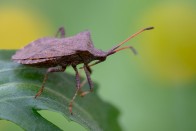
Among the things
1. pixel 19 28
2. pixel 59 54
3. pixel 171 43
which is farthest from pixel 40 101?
pixel 19 28

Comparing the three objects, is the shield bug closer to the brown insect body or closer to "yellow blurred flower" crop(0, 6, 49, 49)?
the brown insect body

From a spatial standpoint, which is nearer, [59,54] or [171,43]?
[59,54]

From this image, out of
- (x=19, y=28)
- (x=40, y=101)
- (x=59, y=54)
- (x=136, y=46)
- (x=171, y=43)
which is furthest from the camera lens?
(x=19, y=28)

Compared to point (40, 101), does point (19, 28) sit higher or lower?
lower

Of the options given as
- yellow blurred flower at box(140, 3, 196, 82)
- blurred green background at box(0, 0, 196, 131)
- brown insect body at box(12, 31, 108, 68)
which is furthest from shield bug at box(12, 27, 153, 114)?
yellow blurred flower at box(140, 3, 196, 82)

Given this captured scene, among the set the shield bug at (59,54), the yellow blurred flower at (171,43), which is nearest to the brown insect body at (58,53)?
the shield bug at (59,54)

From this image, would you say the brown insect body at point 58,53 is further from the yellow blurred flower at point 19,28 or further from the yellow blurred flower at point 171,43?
the yellow blurred flower at point 19,28

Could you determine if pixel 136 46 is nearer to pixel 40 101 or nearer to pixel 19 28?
pixel 19 28

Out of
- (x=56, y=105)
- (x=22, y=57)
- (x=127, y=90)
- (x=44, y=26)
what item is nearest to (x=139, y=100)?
(x=127, y=90)
